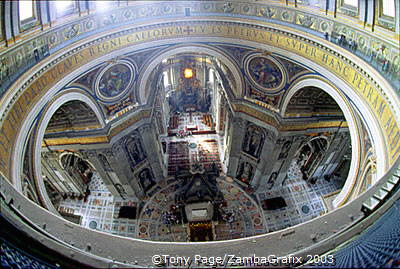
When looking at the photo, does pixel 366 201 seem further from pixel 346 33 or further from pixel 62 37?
pixel 62 37

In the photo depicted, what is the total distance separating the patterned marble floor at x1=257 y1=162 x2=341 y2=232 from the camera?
48.5ft

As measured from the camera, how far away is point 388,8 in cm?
689

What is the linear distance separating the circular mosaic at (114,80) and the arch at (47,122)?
72 centimetres

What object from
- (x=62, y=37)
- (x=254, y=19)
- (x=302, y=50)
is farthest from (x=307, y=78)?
(x=62, y=37)

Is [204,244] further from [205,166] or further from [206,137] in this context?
[206,137]

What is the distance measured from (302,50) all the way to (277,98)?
2804mm

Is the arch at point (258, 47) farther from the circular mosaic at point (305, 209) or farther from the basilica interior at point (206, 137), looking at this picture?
the circular mosaic at point (305, 209)

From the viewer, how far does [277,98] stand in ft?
39.8

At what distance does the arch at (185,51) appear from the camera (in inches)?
476

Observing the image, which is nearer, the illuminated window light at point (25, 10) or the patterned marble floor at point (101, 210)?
the illuminated window light at point (25, 10)

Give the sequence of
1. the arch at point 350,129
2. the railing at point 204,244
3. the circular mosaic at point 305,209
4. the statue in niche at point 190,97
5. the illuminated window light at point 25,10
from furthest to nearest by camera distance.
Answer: the statue in niche at point 190,97, the circular mosaic at point 305,209, the arch at point 350,129, the illuminated window light at point 25,10, the railing at point 204,244

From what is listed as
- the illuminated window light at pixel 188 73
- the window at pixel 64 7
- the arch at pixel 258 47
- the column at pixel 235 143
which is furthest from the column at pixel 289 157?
the illuminated window light at pixel 188 73

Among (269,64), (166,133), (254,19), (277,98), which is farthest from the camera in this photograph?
(166,133)

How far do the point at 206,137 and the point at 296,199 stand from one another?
8.94 metres
